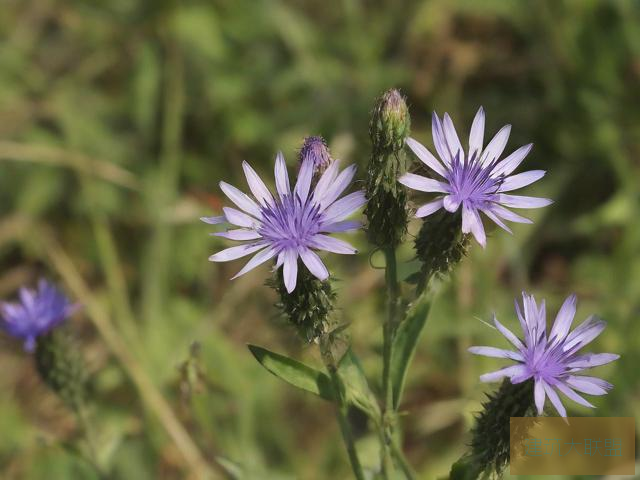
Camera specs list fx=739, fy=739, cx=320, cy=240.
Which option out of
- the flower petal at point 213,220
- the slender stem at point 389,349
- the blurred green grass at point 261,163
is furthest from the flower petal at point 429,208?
the blurred green grass at point 261,163

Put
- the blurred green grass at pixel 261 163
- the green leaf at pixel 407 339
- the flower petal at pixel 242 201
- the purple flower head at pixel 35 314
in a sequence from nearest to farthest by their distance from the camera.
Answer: the flower petal at pixel 242 201 → the green leaf at pixel 407 339 → the purple flower head at pixel 35 314 → the blurred green grass at pixel 261 163

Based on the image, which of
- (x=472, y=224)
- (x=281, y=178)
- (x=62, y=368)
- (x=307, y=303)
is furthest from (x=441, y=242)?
(x=62, y=368)

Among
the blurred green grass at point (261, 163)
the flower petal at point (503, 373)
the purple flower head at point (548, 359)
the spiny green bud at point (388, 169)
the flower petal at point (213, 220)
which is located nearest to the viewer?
the flower petal at point (503, 373)

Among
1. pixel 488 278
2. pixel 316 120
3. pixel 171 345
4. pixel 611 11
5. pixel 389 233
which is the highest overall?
pixel 611 11

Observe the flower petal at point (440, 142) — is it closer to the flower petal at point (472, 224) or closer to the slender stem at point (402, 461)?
the flower petal at point (472, 224)

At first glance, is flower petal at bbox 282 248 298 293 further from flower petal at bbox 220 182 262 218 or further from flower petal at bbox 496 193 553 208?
flower petal at bbox 496 193 553 208

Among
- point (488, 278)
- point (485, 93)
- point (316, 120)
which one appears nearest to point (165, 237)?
point (316, 120)

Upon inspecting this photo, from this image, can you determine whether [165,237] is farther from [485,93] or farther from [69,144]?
[485,93]
